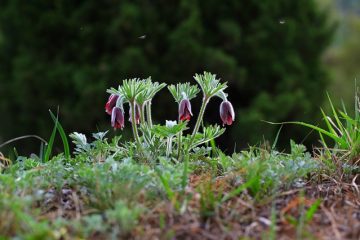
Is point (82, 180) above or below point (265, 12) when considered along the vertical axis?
above

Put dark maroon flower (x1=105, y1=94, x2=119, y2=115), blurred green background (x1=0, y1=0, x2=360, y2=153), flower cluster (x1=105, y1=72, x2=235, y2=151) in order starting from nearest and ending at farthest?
flower cluster (x1=105, y1=72, x2=235, y2=151), dark maroon flower (x1=105, y1=94, x2=119, y2=115), blurred green background (x1=0, y1=0, x2=360, y2=153)

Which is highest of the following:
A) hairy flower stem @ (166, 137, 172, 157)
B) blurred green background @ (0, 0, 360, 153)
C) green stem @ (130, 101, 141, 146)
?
green stem @ (130, 101, 141, 146)

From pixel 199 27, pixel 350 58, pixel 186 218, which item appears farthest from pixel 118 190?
pixel 350 58

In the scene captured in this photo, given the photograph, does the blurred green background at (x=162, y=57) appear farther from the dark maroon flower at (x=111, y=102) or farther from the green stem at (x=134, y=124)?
the green stem at (x=134, y=124)

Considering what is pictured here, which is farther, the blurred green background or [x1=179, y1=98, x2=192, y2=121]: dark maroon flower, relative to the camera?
the blurred green background

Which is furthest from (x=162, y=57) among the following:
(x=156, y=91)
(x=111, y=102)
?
(x=156, y=91)

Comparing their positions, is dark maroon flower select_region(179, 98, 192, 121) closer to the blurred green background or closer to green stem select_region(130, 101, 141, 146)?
green stem select_region(130, 101, 141, 146)

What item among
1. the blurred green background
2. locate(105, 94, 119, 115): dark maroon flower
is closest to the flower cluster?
Answer: locate(105, 94, 119, 115): dark maroon flower

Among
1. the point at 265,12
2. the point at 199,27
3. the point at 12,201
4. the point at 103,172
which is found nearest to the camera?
the point at 12,201

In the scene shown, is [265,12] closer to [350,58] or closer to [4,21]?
[4,21]
